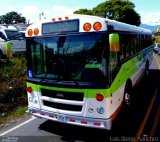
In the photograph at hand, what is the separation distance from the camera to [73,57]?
267 inches

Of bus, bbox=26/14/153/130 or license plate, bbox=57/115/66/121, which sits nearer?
bus, bbox=26/14/153/130

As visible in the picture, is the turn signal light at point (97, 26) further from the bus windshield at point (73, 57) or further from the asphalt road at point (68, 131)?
the asphalt road at point (68, 131)

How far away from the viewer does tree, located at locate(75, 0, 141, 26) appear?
55281 mm

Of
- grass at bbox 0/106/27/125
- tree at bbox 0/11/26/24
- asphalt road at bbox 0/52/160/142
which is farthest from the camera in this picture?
tree at bbox 0/11/26/24

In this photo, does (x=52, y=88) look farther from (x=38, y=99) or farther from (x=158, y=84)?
(x=158, y=84)

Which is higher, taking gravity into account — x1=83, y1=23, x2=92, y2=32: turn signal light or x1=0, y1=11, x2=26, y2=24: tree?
x1=0, y1=11, x2=26, y2=24: tree

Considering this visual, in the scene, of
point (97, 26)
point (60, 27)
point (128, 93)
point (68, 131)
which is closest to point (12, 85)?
point (68, 131)

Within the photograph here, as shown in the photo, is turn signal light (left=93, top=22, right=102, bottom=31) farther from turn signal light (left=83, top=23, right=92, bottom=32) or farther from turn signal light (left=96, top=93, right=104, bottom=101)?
turn signal light (left=96, top=93, right=104, bottom=101)

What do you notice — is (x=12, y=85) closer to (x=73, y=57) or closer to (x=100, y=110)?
(x=73, y=57)

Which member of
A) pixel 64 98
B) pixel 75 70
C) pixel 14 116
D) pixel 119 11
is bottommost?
pixel 14 116

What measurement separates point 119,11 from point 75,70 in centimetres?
5063

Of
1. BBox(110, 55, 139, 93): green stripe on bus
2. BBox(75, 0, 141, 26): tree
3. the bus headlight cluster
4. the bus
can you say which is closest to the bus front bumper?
the bus

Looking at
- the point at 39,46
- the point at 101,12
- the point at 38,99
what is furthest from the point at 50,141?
the point at 101,12

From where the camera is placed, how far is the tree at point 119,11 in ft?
181
